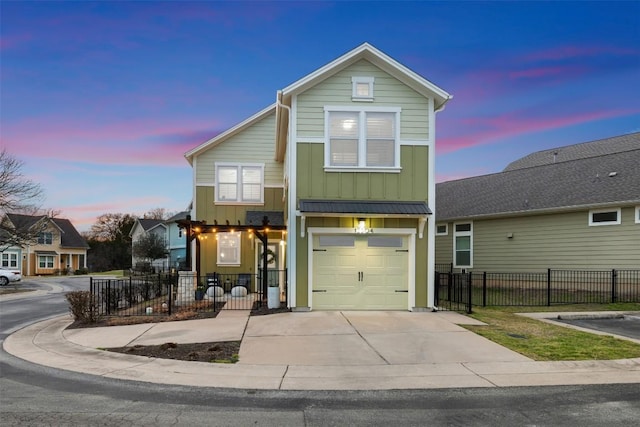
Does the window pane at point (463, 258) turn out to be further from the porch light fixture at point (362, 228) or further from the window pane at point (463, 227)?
the porch light fixture at point (362, 228)

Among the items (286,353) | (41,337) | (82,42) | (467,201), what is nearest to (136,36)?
(82,42)

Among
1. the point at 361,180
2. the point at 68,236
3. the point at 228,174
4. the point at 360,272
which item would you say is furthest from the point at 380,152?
the point at 68,236

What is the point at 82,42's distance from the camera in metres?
18.4

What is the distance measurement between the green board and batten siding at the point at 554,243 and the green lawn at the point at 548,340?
7.16 meters

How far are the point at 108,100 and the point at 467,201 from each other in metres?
20.9

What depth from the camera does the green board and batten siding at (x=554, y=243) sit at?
16672 millimetres

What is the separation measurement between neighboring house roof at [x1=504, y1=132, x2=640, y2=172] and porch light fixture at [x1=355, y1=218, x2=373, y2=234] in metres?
19.1

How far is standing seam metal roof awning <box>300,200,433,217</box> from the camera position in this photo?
495 inches

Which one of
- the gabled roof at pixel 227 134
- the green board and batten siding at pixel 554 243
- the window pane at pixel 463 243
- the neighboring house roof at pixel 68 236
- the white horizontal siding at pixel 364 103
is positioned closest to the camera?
the white horizontal siding at pixel 364 103

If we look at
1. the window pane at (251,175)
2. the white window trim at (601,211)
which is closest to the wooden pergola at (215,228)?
the window pane at (251,175)

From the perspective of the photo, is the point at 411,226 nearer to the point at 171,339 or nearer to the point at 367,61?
the point at 367,61

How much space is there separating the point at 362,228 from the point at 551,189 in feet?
40.5

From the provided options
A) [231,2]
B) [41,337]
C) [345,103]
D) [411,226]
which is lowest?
[41,337]

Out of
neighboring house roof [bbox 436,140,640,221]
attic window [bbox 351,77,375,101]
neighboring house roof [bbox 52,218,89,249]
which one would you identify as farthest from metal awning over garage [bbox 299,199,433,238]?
neighboring house roof [bbox 52,218,89,249]
